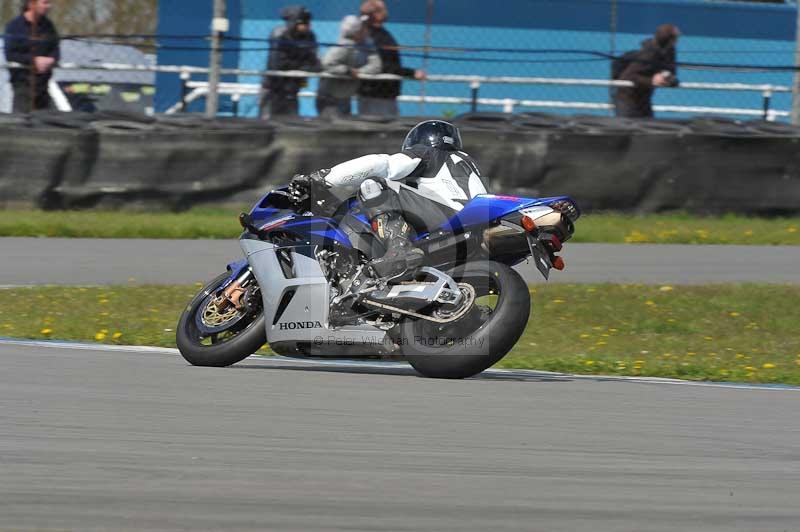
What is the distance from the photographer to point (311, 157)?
1341 cm

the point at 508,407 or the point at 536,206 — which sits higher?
the point at 536,206

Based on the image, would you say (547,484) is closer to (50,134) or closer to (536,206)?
(536,206)

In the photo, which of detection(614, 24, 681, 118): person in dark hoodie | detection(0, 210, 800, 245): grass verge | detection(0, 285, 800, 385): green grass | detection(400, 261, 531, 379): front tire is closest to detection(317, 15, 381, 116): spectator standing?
detection(0, 210, 800, 245): grass verge

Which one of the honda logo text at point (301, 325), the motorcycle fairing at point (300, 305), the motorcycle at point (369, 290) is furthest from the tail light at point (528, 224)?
the honda logo text at point (301, 325)

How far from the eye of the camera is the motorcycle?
Answer: 21.7 ft

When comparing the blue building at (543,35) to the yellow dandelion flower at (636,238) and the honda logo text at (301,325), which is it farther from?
the honda logo text at (301,325)

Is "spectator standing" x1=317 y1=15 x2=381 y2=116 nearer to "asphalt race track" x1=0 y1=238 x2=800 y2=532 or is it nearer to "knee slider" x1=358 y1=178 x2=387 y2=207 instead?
"asphalt race track" x1=0 y1=238 x2=800 y2=532

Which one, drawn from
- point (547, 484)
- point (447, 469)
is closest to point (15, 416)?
point (447, 469)

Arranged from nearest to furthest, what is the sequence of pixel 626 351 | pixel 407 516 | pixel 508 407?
pixel 407 516, pixel 508 407, pixel 626 351

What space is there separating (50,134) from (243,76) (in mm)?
2250

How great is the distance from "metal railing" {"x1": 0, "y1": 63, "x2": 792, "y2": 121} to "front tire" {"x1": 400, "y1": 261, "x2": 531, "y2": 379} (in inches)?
299

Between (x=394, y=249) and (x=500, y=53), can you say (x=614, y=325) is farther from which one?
(x=500, y=53)

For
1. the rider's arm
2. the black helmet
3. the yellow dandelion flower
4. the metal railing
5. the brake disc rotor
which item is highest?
the metal railing

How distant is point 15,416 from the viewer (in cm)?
562
